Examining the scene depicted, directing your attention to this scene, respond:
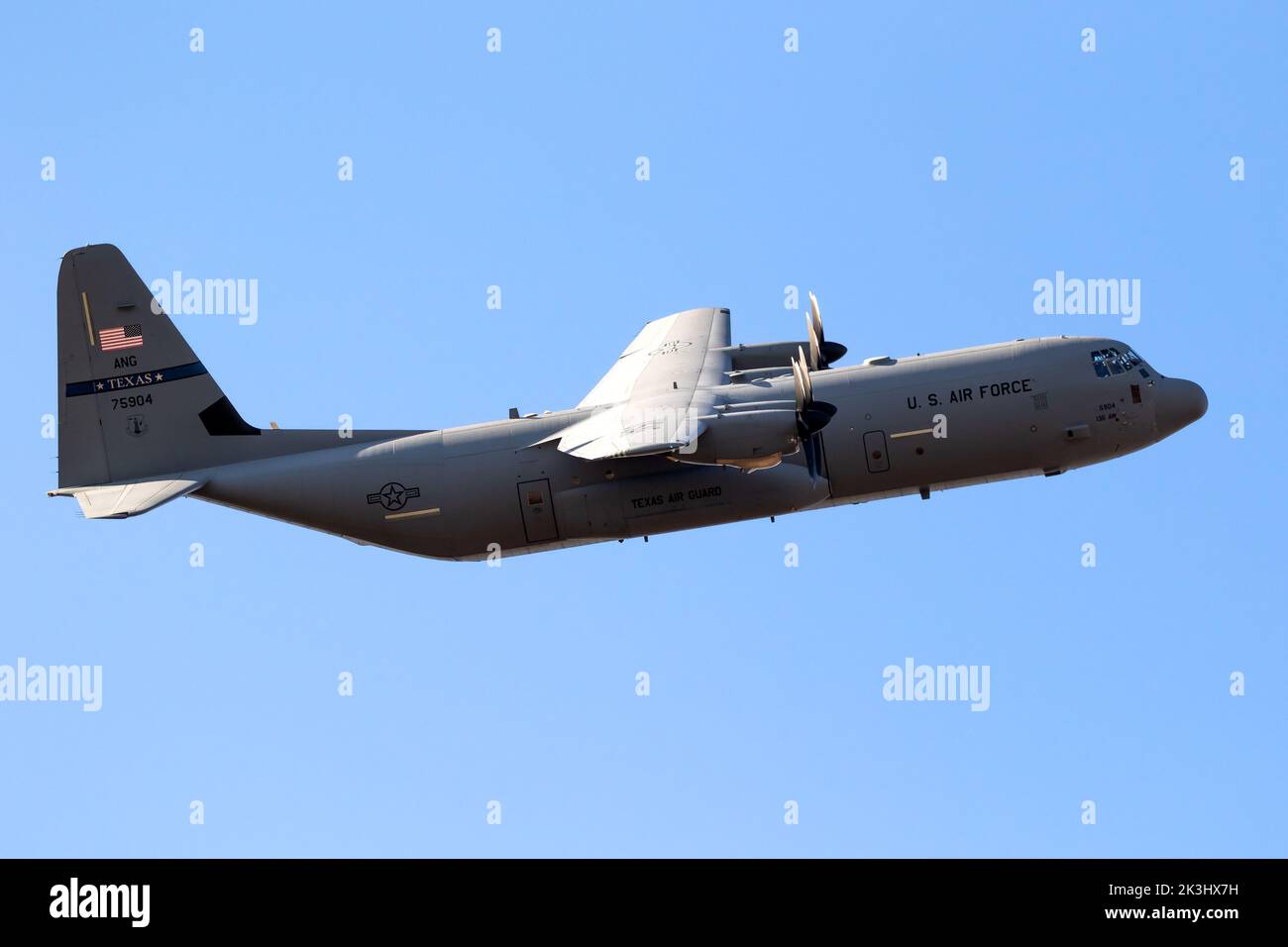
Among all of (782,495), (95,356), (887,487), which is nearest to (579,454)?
(782,495)

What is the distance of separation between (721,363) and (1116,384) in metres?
8.28

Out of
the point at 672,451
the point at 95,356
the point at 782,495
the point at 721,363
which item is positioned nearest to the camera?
the point at 672,451

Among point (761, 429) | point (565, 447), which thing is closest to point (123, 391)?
point (565, 447)

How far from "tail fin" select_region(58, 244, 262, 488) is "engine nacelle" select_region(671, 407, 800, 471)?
31.4 feet

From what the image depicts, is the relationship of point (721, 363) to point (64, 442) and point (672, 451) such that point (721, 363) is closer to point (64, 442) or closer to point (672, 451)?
point (672, 451)

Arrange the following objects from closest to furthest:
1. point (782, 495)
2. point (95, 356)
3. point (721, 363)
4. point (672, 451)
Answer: point (672, 451), point (782, 495), point (95, 356), point (721, 363)

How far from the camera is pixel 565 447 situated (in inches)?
1273

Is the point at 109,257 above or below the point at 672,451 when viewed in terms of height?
above

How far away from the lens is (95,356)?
34.4m

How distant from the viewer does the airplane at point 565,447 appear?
32.5m

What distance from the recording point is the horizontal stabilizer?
1236 inches

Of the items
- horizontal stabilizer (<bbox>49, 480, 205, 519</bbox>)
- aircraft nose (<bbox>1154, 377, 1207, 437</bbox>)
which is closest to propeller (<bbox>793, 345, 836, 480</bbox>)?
aircraft nose (<bbox>1154, 377, 1207, 437</bbox>)

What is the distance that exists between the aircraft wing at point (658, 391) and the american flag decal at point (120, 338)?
343 inches

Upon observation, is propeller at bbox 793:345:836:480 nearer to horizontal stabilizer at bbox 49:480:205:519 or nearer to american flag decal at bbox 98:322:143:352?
horizontal stabilizer at bbox 49:480:205:519
